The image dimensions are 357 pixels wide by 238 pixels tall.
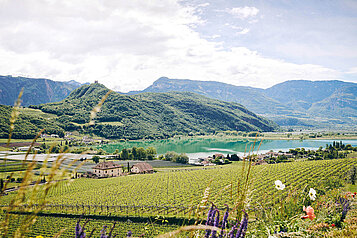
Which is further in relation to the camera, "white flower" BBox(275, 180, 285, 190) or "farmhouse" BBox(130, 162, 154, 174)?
"farmhouse" BBox(130, 162, 154, 174)

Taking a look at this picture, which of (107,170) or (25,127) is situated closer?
(107,170)

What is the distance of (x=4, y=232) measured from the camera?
1.32m

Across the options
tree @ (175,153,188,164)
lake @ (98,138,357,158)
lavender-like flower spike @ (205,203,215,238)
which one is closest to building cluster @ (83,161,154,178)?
tree @ (175,153,188,164)

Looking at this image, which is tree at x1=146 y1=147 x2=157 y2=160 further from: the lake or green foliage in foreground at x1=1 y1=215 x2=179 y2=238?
green foliage in foreground at x1=1 y1=215 x2=179 y2=238

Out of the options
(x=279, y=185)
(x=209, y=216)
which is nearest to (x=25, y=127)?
(x=279, y=185)

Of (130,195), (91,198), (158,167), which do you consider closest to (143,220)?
(130,195)

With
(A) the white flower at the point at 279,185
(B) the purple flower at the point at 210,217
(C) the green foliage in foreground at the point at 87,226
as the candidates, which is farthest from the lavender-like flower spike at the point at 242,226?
(C) the green foliage in foreground at the point at 87,226

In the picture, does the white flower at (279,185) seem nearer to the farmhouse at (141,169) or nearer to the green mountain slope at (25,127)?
the farmhouse at (141,169)

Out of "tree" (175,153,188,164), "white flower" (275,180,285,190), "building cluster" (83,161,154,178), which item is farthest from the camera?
"tree" (175,153,188,164)

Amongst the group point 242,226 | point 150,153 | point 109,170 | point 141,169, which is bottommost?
point 141,169

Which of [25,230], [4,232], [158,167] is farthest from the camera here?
[158,167]

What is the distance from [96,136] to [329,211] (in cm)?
18983

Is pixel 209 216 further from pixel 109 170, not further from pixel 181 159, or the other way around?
pixel 181 159

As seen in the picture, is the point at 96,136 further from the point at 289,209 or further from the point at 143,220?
the point at 289,209
